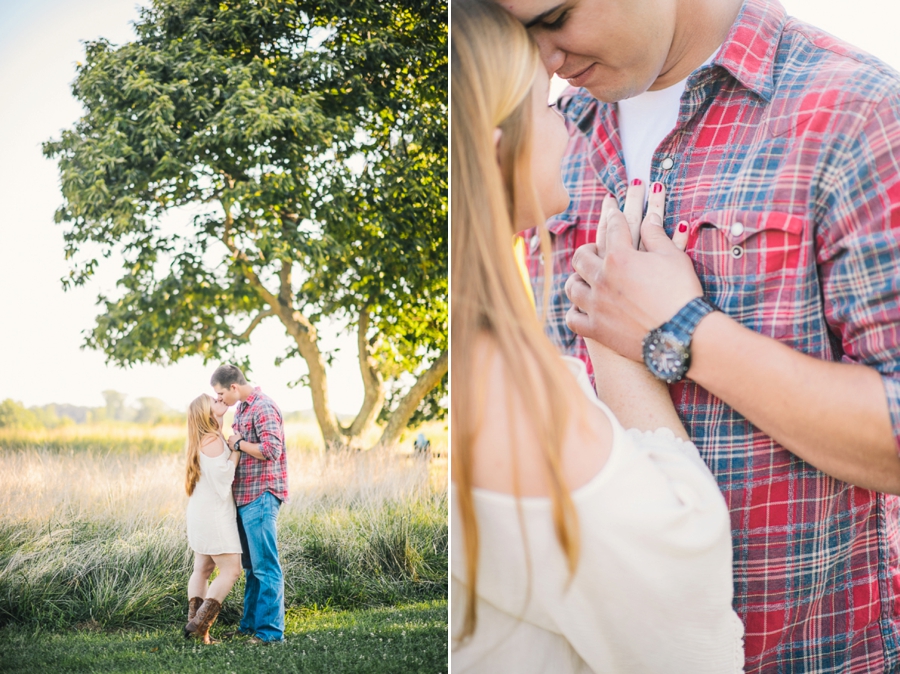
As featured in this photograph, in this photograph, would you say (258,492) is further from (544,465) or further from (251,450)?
(544,465)

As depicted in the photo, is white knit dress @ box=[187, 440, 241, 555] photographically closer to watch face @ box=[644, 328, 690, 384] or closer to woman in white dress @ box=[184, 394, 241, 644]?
woman in white dress @ box=[184, 394, 241, 644]

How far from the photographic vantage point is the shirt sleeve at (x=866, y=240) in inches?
59.5

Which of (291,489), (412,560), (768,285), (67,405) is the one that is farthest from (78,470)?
(768,285)

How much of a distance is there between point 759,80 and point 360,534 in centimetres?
224

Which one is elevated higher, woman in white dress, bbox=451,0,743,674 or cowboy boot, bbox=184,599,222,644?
woman in white dress, bbox=451,0,743,674

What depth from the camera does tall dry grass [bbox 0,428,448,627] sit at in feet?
8.46

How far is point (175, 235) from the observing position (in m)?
2.77

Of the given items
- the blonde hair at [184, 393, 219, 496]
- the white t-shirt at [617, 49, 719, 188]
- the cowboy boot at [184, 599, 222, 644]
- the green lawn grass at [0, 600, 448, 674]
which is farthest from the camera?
the blonde hair at [184, 393, 219, 496]

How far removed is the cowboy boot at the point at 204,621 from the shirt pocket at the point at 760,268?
211cm

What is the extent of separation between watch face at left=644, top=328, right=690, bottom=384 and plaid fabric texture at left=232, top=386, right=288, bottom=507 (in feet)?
5.38

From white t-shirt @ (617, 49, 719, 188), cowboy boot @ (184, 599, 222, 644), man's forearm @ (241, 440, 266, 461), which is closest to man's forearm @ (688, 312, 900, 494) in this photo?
white t-shirt @ (617, 49, 719, 188)

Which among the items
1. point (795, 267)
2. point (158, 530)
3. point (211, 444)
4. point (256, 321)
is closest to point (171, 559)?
point (158, 530)

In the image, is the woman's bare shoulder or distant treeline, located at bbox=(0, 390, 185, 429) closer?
distant treeline, located at bbox=(0, 390, 185, 429)

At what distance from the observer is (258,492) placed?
9.21 feet
